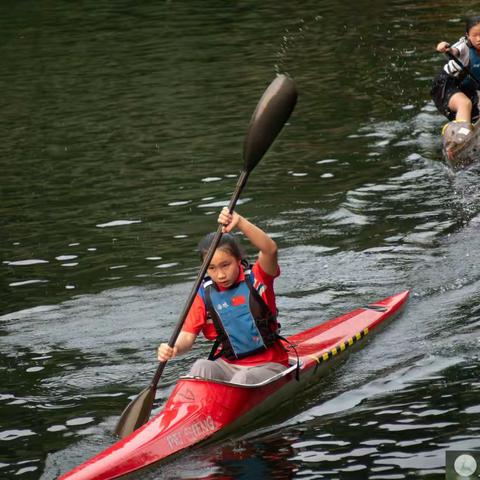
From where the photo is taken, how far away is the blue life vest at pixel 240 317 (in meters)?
6.66

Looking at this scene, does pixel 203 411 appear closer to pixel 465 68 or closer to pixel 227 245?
pixel 227 245

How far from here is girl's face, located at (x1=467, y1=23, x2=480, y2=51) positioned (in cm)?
1177

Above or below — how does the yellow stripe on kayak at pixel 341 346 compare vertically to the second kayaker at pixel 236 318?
below

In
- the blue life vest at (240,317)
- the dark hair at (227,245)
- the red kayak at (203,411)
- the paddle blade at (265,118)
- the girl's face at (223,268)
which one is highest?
the paddle blade at (265,118)

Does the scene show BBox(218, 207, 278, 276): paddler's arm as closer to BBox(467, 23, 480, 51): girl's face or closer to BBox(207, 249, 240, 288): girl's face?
BBox(207, 249, 240, 288): girl's face

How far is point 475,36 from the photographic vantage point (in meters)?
11.8

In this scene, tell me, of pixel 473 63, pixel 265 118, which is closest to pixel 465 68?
pixel 473 63

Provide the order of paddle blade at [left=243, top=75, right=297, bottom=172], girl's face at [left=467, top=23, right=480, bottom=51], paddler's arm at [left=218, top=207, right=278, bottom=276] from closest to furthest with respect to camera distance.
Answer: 1. paddler's arm at [left=218, top=207, right=278, bottom=276]
2. paddle blade at [left=243, top=75, right=297, bottom=172]
3. girl's face at [left=467, top=23, right=480, bottom=51]

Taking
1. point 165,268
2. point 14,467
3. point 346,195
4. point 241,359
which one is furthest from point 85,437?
point 346,195

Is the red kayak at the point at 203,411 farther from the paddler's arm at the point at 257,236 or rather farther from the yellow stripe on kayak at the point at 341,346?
the paddler's arm at the point at 257,236

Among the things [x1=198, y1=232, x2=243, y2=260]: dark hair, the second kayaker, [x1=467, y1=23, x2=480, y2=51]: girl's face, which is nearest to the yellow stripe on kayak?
the second kayaker

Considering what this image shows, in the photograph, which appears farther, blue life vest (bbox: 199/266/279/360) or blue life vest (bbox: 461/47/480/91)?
blue life vest (bbox: 461/47/480/91)

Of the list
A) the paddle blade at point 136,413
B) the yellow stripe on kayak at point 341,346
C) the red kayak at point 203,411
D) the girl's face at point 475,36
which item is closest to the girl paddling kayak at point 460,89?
the girl's face at point 475,36

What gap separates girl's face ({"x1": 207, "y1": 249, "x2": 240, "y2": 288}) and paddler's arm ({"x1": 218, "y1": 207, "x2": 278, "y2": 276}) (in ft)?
0.53
